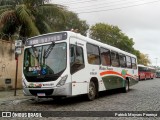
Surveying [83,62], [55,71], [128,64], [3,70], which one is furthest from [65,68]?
[128,64]

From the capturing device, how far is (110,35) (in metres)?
58.7

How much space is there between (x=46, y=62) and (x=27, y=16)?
8.49 metres

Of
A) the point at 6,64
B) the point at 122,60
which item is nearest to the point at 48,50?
the point at 6,64

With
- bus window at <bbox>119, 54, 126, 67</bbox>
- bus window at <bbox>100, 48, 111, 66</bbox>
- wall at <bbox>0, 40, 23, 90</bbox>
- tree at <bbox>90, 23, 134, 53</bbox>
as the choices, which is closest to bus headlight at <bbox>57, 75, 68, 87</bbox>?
bus window at <bbox>100, 48, 111, 66</bbox>

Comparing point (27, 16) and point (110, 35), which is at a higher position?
point (110, 35)

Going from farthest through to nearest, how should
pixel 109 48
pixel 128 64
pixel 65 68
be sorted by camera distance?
pixel 128 64 < pixel 109 48 < pixel 65 68

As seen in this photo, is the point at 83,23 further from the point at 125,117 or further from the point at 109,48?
the point at 125,117

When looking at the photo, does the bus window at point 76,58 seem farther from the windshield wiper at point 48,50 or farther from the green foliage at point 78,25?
the green foliage at point 78,25

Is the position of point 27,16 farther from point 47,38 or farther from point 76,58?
point 76,58

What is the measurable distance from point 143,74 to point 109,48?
32.6 meters

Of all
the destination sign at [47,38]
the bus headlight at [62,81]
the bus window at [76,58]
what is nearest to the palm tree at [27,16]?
the destination sign at [47,38]

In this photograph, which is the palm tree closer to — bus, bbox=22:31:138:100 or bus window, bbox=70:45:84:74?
bus, bbox=22:31:138:100

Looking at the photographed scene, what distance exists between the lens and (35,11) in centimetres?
2108

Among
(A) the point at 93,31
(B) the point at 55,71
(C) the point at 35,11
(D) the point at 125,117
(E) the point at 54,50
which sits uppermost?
(A) the point at 93,31
